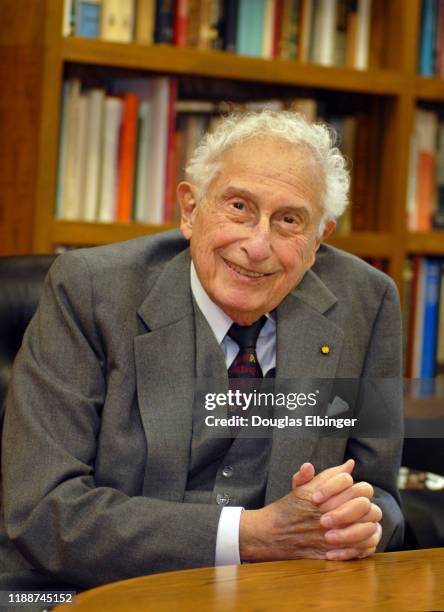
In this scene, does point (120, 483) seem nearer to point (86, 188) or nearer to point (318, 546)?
point (318, 546)

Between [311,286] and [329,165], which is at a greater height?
[329,165]

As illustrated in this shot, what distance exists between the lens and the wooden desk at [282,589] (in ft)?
3.39

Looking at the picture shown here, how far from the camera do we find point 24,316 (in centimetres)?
183

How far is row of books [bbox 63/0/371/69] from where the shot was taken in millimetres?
2424

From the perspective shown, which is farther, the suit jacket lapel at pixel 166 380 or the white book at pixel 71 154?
the white book at pixel 71 154

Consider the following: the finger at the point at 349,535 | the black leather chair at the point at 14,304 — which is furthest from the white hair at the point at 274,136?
the finger at the point at 349,535

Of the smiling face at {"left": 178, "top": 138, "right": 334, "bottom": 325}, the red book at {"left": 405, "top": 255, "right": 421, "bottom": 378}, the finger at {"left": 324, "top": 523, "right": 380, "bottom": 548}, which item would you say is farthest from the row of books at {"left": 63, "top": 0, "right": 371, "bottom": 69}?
the finger at {"left": 324, "top": 523, "right": 380, "bottom": 548}

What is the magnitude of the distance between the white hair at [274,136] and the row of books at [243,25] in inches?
33.3

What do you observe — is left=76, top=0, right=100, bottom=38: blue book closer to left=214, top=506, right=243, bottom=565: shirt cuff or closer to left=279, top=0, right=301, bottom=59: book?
left=279, top=0, right=301, bottom=59: book

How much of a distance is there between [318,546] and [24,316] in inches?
29.7

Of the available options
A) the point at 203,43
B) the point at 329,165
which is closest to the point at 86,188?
the point at 203,43

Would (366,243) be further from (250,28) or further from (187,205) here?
(187,205)

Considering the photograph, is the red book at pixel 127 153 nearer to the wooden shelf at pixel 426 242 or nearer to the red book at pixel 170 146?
the red book at pixel 170 146

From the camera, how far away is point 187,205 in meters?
1.73
